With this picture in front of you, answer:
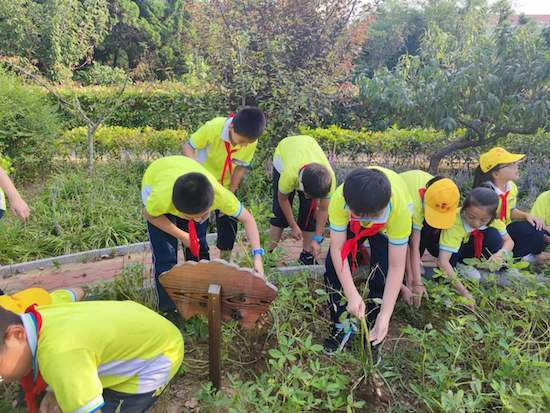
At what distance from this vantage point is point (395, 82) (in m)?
4.96

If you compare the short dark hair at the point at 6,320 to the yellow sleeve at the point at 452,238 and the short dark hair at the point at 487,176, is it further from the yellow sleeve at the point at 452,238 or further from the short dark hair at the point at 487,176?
the short dark hair at the point at 487,176

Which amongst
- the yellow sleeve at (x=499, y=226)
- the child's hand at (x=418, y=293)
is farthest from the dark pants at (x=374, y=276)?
the yellow sleeve at (x=499, y=226)

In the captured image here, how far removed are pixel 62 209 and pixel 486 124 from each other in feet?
16.2

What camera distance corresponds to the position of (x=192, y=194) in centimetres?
206

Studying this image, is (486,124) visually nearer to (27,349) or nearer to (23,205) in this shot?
(23,205)

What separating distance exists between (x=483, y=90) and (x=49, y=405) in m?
4.79

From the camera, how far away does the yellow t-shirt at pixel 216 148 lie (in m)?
3.35

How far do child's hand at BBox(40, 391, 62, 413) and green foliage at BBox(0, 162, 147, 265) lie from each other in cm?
256

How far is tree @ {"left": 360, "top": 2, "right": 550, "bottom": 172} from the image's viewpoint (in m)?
4.50

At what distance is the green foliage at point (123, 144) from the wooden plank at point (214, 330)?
4407 millimetres

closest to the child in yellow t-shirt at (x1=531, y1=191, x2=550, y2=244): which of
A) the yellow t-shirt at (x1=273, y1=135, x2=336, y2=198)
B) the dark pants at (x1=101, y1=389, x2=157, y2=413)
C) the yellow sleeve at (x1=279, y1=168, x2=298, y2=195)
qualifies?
the yellow t-shirt at (x1=273, y1=135, x2=336, y2=198)

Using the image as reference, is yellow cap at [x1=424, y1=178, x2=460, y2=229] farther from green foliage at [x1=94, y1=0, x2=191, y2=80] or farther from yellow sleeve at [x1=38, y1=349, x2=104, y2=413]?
green foliage at [x1=94, y1=0, x2=191, y2=80]

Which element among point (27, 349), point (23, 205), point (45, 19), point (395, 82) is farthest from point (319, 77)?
point (45, 19)

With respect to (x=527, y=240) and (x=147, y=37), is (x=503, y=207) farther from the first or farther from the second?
(x=147, y=37)
